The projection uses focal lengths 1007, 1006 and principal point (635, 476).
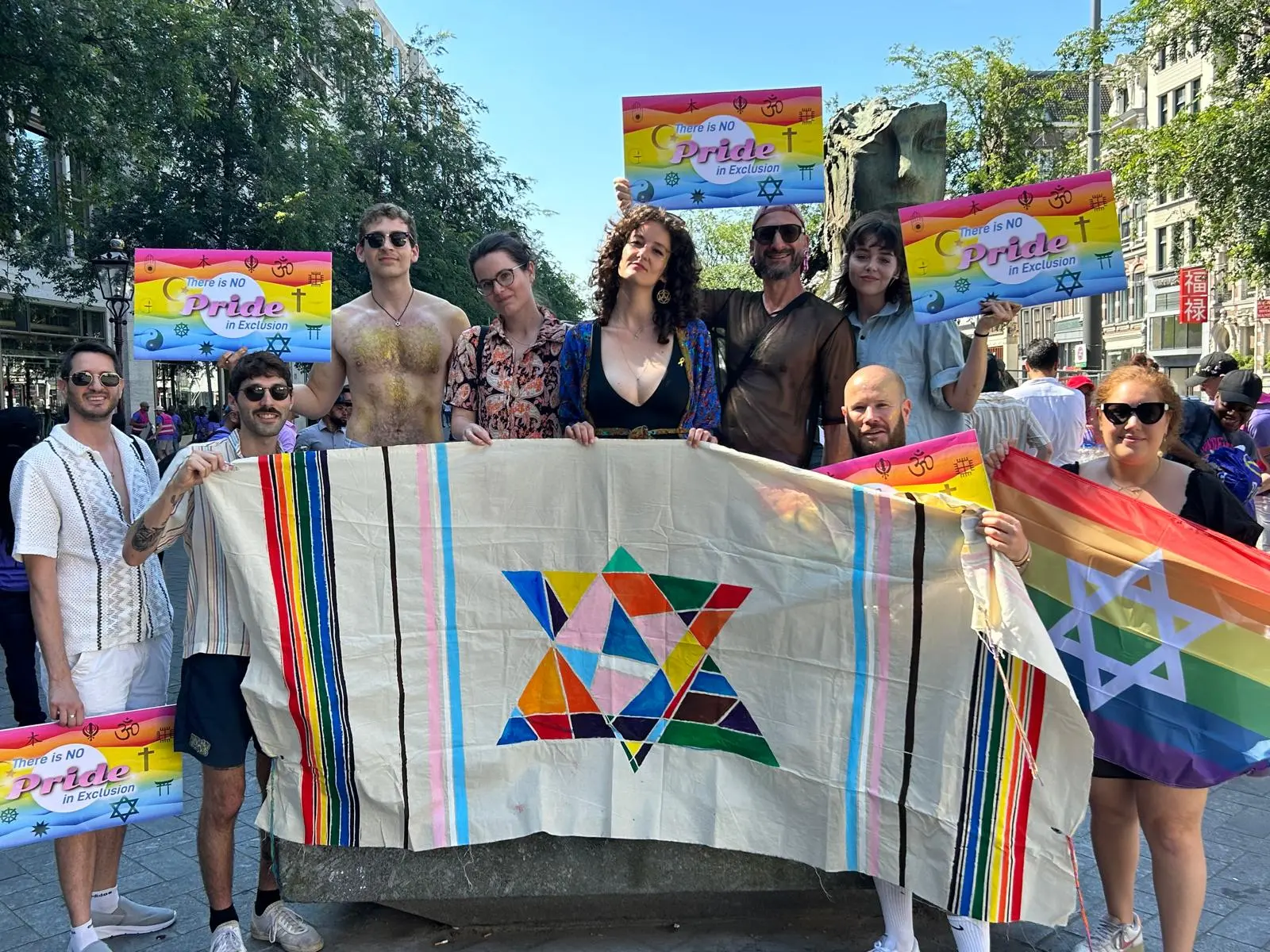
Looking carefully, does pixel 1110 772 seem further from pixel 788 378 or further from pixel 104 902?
pixel 104 902

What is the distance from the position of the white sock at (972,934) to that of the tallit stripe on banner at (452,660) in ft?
4.97

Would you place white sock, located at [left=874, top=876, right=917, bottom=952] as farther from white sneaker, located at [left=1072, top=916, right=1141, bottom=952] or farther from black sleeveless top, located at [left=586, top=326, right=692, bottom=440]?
black sleeveless top, located at [left=586, top=326, right=692, bottom=440]

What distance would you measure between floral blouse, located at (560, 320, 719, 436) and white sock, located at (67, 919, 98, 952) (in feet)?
7.37

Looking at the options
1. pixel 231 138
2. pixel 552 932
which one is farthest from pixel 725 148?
pixel 231 138

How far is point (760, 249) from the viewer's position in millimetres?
3791

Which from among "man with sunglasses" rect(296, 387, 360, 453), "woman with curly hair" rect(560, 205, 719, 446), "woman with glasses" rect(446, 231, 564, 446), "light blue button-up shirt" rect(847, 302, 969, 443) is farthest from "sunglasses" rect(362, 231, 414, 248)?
"man with sunglasses" rect(296, 387, 360, 453)

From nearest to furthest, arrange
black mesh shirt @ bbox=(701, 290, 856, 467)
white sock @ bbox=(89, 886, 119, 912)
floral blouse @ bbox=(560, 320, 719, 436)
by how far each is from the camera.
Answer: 1. white sock @ bbox=(89, 886, 119, 912)
2. floral blouse @ bbox=(560, 320, 719, 436)
3. black mesh shirt @ bbox=(701, 290, 856, 467)

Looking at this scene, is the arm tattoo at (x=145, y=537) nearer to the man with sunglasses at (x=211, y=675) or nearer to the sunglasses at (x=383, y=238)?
the man with sunglasses at (x=211, y=675)

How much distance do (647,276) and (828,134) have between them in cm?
320

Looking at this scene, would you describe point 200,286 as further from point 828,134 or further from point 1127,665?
point 828,134

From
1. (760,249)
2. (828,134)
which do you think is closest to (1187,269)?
(828,134)

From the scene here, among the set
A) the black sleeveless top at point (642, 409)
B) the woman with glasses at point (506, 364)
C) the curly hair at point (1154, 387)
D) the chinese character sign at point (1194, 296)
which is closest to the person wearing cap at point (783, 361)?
the black sleeveless top at point (642, 409)

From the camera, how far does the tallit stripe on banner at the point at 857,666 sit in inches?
116

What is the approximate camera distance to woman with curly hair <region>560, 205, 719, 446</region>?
11.5ft
